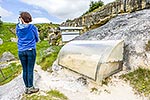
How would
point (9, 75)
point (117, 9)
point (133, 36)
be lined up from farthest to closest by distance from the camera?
1. point (117, 9)
2. point (9, 75)
3. point (133, 36)

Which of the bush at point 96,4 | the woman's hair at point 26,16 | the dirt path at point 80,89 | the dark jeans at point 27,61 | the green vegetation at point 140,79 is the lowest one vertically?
the dirt path at point 80,89

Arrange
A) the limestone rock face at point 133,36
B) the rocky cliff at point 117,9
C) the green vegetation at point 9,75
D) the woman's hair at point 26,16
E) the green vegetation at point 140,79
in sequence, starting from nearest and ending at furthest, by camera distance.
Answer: the woman's hair at point 26,16 < the green vegetation at point 140,79 < the limestone rock face at point 133,36 < the green vegetation at point 9,75 < the rocky cliff at point 117,9

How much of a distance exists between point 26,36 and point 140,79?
11.8 ft

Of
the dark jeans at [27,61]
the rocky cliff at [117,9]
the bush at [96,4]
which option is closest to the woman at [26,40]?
the dark jeans at [27,61]

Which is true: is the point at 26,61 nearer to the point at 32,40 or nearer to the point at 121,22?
the point at 32,40

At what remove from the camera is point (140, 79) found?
21.8ft

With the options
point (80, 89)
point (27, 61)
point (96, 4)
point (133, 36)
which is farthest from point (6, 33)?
point (27, 61)

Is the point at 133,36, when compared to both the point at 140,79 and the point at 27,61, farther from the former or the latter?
the point at 27,61

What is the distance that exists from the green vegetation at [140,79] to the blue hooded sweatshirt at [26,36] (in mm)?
3170

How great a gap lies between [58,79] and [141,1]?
6.32 meters

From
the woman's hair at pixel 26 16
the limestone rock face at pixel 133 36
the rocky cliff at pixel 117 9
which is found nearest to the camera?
the woman's hair at pixel 26 16

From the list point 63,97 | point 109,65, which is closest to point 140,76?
point 109,65

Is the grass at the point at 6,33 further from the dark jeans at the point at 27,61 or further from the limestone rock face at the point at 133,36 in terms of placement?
the dark jeans at the point at 27,61

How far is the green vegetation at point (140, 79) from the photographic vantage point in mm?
6238
